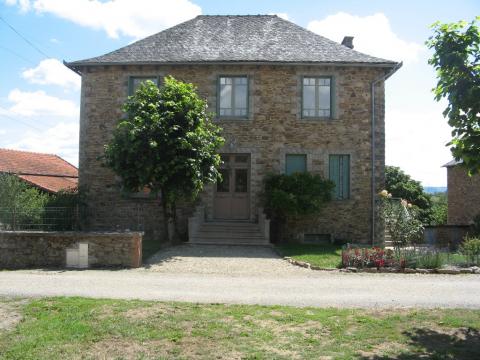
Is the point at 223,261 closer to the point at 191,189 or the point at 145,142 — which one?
the point at 191,189

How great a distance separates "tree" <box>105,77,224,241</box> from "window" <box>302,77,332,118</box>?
4920mm

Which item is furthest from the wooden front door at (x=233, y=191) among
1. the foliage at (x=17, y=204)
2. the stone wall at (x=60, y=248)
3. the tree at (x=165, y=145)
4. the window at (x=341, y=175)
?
the stone wall at (x=60, y=248)

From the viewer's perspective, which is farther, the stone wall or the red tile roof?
the red tile roof

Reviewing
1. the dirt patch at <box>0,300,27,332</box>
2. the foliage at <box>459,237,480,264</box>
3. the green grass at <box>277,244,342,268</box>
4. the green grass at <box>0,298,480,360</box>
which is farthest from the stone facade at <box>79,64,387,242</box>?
the green grass at <box>0,298,480,360</box>

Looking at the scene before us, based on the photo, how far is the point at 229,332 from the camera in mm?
6098

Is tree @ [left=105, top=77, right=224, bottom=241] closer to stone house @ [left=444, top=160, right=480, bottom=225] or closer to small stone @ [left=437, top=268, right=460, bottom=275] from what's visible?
small stone @ [left=437, top=268, right=460, bottom=275]

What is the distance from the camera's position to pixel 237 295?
8227 mm

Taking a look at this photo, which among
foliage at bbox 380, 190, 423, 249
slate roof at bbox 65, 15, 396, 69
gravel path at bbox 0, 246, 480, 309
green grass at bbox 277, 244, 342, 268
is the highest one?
slate roof at bbox 65, 15, 396, 69

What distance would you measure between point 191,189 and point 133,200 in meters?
4.75

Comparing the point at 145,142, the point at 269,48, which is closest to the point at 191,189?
the point at 145,142

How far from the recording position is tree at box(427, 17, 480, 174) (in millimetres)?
5617

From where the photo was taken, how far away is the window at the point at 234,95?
17.8 metres

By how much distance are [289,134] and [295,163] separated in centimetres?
112

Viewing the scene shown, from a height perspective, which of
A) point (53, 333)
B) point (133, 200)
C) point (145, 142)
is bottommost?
point (53, 333)
